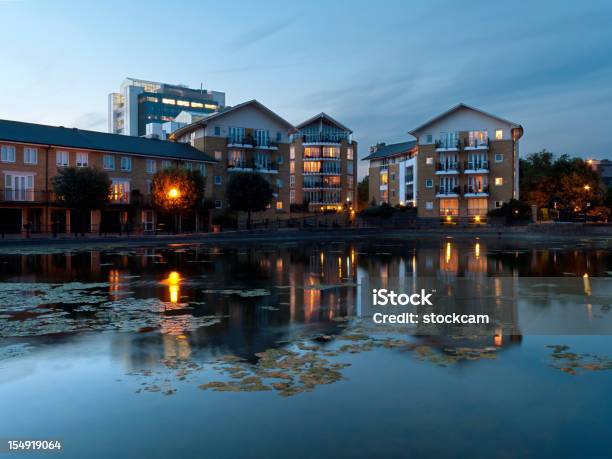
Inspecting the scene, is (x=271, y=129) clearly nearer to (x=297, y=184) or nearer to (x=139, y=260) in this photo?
(x=297, y=184)

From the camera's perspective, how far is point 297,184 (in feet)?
316

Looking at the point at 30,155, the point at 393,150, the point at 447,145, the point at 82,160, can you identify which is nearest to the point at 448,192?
the point at 447,145

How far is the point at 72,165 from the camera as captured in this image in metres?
55.2

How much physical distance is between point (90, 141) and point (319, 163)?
1804 inches

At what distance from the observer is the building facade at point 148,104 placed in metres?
170

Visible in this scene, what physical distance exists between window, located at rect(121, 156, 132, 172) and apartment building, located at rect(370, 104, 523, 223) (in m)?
40.8

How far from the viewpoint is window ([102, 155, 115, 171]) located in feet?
189

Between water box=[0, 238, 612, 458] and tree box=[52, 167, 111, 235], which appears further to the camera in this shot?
tree box=[52, 167, 111, 235]

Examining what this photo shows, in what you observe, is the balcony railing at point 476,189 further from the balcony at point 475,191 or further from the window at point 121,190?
the window at point 121,190

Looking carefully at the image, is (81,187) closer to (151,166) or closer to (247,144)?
(151,166)

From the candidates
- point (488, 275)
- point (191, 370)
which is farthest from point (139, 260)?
point (191, 370)

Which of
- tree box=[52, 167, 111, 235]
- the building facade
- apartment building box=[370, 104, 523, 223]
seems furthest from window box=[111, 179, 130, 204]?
the building facade

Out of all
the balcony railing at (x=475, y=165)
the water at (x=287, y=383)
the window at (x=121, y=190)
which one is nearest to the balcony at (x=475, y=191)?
the balcony railing at (x=475, y=165)

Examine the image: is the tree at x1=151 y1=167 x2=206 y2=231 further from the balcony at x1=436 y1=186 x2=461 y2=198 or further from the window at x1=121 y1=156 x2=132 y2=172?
the balcony at x1=436 y1=186 x2=461 y2=198
